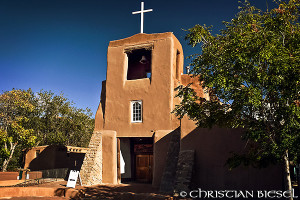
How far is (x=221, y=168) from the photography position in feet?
41.9

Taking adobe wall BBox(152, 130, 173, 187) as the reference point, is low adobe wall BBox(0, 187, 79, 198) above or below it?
below

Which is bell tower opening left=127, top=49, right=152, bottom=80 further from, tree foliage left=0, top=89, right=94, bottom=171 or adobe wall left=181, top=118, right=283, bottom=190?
tree foliage left=0, top=89, right=94, bottom=171

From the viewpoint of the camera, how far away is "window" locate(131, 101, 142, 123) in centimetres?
1847

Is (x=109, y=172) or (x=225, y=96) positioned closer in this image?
(x=225, y=96)

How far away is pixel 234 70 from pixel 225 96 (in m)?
0.97

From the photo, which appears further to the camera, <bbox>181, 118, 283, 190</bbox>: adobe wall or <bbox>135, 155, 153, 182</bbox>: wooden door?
<bbox>135, 155, 153, 182</bbox>: wooden door

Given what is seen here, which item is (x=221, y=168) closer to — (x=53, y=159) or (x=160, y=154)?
(x=160, y=154)

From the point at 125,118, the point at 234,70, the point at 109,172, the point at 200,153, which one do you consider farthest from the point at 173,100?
the point at 234,70

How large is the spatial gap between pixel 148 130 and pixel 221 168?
20.8 ft

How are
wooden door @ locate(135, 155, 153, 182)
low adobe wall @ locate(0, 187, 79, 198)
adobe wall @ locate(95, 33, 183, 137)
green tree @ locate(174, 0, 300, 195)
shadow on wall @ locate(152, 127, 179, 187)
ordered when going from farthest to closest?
1. wooden door @ locate(135, 155, 153, 182)
2. adobe wall @ locate(95, 33, 183, 137)
3. shadow on wall @ locate(152, 127, 179, 187)
4. low adobe wall @ locate(0, 187, 79, 198)
5. green tree @ locate(174, 0, 300, 195)

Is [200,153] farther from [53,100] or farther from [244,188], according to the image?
[53,100]

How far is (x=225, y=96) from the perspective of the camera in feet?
30.3

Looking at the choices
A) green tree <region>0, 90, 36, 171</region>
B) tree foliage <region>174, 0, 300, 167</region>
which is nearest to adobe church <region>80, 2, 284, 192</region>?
tree foliage <region>174, 0, 300, 167</region>

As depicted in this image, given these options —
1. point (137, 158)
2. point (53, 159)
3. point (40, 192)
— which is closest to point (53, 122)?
point (53, 159)
